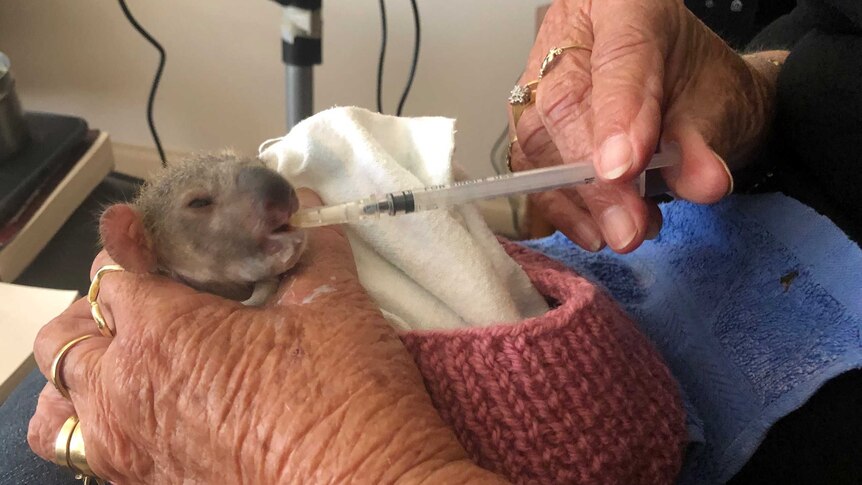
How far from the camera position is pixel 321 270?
2.11 feet

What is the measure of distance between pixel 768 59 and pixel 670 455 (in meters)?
0.55

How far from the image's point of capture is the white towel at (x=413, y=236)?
2.35 feet

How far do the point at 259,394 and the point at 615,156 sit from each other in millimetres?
369

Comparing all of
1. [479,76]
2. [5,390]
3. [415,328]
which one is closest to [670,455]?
[415,328]

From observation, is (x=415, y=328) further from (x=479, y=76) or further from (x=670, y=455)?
(x=479, y=76)

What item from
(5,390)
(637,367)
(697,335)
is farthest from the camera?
(5,390)

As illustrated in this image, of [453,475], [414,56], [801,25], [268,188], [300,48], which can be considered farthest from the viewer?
[414,56]

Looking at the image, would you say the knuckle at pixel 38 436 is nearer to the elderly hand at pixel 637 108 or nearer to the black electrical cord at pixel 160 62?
the elderly hand at pixel 637 108

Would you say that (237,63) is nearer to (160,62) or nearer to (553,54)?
(160,62)

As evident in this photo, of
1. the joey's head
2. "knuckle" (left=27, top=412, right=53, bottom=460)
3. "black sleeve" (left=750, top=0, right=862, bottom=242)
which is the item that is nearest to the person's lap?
"knuckle" (left=27, top=412, right=53, bottom=460)

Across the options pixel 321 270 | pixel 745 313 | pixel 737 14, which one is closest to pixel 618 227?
pixel 745 313

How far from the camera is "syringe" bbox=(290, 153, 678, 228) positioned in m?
0.69

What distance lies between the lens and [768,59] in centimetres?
94

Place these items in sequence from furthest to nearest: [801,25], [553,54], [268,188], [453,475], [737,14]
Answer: [737,14] → [801,25] → [553,54] → [268,188] → [453,475]
